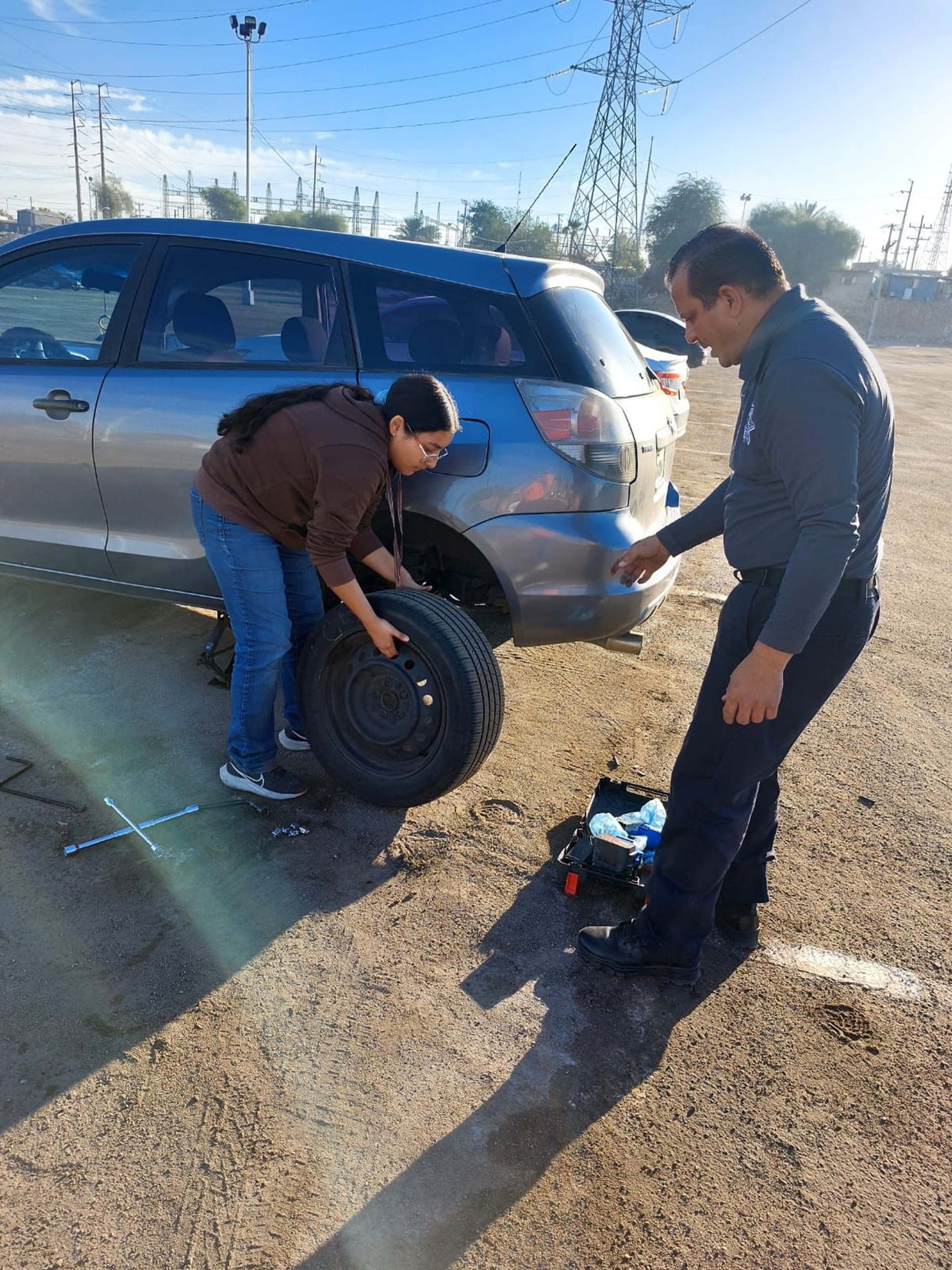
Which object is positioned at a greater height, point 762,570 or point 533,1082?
point 762,570

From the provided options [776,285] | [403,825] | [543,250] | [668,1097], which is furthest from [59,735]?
[543,250]

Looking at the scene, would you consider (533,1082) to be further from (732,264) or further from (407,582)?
(732,264)

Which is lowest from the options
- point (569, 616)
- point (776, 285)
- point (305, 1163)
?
point (305, 1163)

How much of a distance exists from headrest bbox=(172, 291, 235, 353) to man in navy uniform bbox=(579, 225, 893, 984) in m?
2.14

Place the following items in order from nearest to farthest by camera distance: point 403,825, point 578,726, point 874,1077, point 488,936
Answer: point 874,1077, point 488,936, point 403,825, point 578,726

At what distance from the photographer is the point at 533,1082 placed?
215cm

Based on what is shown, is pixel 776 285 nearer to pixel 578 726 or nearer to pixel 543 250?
pixel 578 726

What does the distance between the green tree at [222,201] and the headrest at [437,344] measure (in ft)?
206

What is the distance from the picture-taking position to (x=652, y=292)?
50.9 metres

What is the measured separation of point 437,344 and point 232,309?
1002mm

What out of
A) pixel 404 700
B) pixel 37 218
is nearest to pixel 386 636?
pixel 404 700

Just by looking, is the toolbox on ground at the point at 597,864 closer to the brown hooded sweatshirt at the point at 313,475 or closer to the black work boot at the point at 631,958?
the black work boot at the point at 631,958

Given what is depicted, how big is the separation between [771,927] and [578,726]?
1346 millimetres

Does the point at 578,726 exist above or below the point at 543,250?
below
